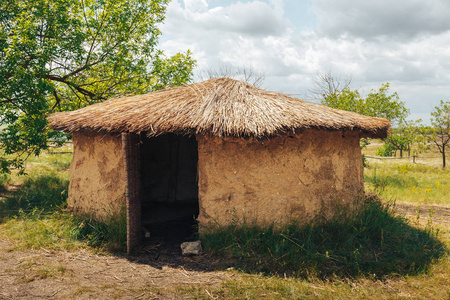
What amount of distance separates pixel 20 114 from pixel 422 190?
37.7ft

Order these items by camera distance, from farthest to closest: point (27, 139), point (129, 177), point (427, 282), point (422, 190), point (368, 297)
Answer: point (422, 190) → point (27, 139) → point (129, 177) → point (427, 282) → point (368, 297)

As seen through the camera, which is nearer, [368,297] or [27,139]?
[368,297]

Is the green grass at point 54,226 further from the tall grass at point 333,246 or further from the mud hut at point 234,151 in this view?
the tall grass at point 333,246

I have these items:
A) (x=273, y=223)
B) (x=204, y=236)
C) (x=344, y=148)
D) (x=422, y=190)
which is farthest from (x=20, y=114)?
(x=422, y=190)

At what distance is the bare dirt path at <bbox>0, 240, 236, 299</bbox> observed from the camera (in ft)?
12.3

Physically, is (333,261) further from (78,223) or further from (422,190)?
(422,190)

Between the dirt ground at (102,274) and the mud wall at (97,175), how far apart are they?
3.12ft

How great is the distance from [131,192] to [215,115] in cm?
164

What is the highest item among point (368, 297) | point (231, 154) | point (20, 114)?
point (20, 114)

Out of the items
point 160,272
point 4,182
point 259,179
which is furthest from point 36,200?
point 259,179

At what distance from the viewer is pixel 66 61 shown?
9.59 meters

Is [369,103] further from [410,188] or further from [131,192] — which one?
[131,192]

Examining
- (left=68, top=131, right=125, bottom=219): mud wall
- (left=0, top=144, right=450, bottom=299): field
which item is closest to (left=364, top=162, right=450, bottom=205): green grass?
(left=0, top=144, right=450, bottom=299): field

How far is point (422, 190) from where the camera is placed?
10.1 meters
